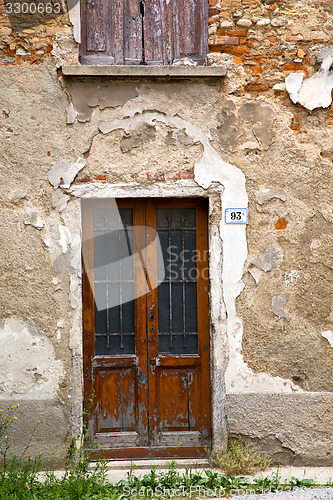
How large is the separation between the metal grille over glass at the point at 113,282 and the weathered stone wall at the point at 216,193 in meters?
0.24

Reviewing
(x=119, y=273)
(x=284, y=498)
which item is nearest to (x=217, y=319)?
(x=119, y=273)

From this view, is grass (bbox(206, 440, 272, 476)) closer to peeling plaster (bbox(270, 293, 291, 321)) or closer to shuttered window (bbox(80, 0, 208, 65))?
peeling plaster (bbox(270, 293, 291, 321))

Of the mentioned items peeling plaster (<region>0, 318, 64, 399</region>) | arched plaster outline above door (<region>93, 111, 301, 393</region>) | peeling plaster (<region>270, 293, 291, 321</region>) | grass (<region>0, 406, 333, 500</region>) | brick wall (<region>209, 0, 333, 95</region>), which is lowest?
grass (<region>0, 406, 333, 500</region>)

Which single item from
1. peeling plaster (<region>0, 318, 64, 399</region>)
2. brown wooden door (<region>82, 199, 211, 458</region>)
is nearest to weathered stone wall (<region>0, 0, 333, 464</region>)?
peeling plaster (<region>0, 318, 64, 399</region>)

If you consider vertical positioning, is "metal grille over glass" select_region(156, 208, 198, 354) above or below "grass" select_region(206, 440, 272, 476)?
above

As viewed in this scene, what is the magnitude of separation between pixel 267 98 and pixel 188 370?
2.42 m

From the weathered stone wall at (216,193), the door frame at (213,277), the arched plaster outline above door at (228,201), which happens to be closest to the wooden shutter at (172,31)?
the weathered stone wall at (216,193)

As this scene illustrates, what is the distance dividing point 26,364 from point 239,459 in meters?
1.87

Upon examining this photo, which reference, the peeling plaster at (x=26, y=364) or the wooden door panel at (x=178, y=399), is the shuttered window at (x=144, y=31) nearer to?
the peeling plaster at (x=26, y=364)

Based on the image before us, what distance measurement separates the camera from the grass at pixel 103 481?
3.46 m

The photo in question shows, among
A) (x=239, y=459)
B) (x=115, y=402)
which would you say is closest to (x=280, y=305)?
(x=239, y=459)

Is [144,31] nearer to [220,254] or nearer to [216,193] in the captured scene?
[216,193]

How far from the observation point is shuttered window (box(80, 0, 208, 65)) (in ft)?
14.5

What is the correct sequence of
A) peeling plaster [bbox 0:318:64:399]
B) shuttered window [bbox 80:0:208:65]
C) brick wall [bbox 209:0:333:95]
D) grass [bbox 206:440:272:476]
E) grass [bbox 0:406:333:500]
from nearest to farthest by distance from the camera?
grass [bbox 0:406:333:500] < grass [bbox 206:440:272:476] < peeling plaster [bbox 0:318:64:399] < brick wall [bbox 209:0:333:95] < shuttered window [bbox 80:0:208:65]
